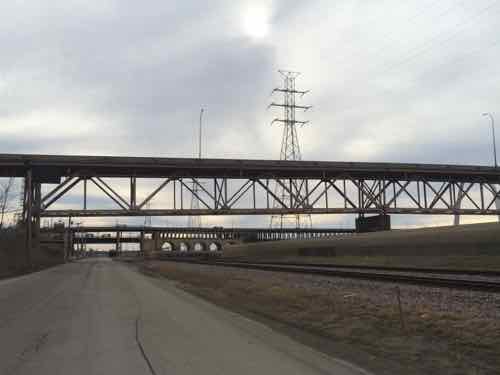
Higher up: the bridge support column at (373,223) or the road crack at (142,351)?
the bridge support column at (373,223)

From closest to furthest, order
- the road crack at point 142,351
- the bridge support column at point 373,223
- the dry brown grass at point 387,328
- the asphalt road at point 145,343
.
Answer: the road crack at point 142,351, the asphalt road at point 145,343, the dry brown grass at point 387,328, the bridge support column at point 373,223

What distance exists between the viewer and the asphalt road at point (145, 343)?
9070 millimetres

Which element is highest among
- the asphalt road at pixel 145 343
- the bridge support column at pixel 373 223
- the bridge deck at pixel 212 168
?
the bridge deck at pixel 212 168

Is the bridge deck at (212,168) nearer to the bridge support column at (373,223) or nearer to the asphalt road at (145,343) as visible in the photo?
the bridge support column at (373,223)

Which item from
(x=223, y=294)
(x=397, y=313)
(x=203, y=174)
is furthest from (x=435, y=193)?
(x=397, y=313)

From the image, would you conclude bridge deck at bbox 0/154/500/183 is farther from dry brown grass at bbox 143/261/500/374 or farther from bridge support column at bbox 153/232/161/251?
bridge support column at bbox 153/232/161/251

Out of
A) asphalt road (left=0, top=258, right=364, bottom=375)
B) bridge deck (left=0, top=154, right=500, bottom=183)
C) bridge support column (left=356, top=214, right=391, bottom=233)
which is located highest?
bridge deck (left=0, top=154, right=500, bottom=183)

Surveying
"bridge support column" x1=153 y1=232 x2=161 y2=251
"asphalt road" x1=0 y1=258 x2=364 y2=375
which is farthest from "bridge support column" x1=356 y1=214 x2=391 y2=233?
"bridge support column" x1=153 y1=232 x2=161 y2=251

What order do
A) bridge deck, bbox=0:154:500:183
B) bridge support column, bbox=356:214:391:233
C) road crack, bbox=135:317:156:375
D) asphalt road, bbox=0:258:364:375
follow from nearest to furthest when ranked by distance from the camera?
road crack, bbox=135:317:156:375 → asphalt road, bbox=0:258:364:375 → bridge deck, bbox=0:154:500:183 → bridge support column, bbox=356:214:391:233

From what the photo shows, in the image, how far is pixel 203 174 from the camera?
52.3m

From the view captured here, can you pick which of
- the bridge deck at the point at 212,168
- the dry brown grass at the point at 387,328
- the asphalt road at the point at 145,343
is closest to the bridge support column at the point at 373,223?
the bridge deck at the point at 212,168

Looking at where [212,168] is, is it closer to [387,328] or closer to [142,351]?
[387,328]

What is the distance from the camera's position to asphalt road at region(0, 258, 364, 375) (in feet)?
29.8

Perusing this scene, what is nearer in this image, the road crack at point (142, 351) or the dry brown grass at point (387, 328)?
the road crack at point (142, 351)
